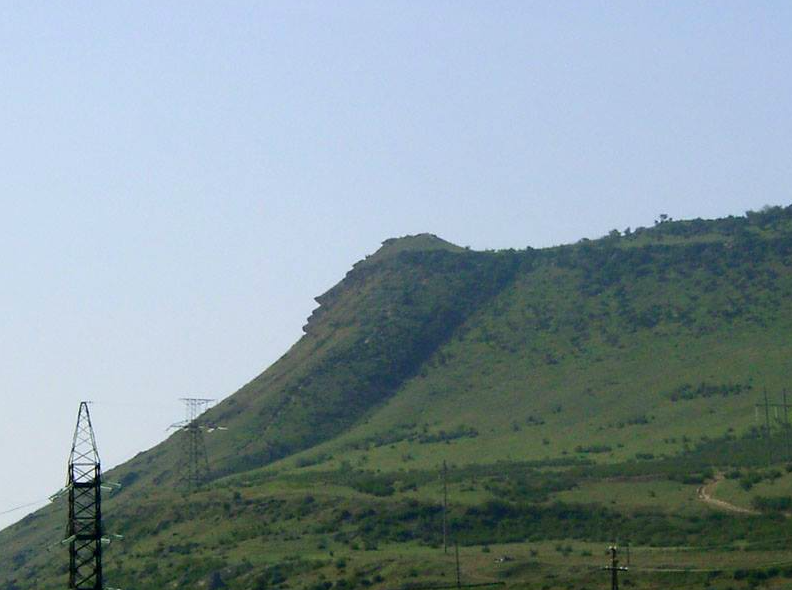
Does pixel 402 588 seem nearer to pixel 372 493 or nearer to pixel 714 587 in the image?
pixel 714 587

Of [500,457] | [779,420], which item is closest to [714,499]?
[779,420]

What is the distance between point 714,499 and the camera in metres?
122

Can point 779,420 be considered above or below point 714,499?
above

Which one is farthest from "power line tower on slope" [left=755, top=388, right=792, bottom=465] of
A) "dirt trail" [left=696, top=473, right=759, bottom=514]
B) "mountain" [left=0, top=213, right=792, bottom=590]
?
"dirt trail" [left=696, top=473, right=759, bottom=514]

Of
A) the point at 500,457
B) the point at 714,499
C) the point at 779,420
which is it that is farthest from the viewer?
the point at 500,457

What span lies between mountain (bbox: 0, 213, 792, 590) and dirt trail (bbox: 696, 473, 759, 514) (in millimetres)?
422

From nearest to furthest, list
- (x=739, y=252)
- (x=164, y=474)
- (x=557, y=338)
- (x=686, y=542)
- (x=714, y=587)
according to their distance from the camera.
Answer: (x=714, y=587)
(x=686, y=542)
(x=164, y=474)
(x=557, y=338)
(x=739, y=252)

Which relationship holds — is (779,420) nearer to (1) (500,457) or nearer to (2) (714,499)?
(1) (500,457)

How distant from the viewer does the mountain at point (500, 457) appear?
11331 cm

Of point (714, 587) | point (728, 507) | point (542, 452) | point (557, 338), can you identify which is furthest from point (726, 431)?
point (714, 587)

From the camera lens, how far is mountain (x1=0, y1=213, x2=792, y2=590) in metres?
113

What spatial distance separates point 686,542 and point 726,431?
3642 centimetres

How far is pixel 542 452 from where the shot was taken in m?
153

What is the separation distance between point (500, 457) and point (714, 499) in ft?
112
